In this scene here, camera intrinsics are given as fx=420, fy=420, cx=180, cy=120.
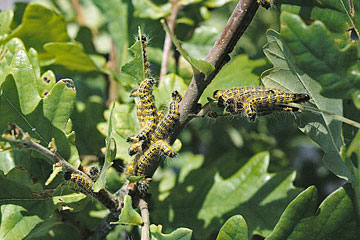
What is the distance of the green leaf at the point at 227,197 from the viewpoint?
2.26 meters

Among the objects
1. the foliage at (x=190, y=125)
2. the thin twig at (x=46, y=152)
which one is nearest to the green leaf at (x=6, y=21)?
the foliage at (x=190, y=125)

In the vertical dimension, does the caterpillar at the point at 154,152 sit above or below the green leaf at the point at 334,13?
below

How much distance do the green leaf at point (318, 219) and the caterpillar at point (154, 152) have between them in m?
0.53

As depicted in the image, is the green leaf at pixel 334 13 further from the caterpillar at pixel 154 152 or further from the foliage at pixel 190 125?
the caterpillar at pixel 154 152

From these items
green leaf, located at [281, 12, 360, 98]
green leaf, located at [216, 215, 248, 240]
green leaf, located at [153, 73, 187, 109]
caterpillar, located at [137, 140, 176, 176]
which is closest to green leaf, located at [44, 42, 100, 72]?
green leaf, located at [153, 73, 187, 109]

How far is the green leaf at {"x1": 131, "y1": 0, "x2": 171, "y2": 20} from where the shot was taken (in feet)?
8.47

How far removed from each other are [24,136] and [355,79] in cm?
105

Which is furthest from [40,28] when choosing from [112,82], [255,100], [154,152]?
[255,100]

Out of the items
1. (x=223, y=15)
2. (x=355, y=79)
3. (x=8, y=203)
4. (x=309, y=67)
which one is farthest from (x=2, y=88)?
(x=223, y=15)

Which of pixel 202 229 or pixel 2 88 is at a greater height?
pixel 2 88

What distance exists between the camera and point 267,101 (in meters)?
1.66

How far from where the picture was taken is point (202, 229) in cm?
232

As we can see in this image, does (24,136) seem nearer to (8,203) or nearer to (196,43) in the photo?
(8,203)

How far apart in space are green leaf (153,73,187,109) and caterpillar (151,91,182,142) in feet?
1.31
